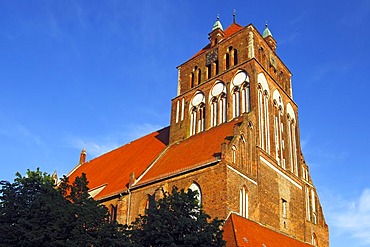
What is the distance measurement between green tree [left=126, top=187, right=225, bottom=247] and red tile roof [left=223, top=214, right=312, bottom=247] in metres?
2.29

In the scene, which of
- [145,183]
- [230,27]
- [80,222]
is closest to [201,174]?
[145,183]

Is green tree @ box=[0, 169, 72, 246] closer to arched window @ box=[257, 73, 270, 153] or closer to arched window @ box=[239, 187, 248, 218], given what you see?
arched window @ box=[239, 187, 248, 218]

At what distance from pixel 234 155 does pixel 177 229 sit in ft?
21.6

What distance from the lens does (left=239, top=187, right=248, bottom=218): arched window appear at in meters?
20.1

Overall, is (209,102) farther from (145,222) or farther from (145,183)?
(145,222)

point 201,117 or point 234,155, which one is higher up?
point 201,117

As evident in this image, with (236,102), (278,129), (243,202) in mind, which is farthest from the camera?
(278,129)

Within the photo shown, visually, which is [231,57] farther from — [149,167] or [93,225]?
[93,225]

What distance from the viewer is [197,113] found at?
27141mm

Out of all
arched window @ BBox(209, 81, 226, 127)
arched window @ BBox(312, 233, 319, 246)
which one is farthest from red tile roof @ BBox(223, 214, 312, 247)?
arched window @ BBox(209, 81, 226, 127)

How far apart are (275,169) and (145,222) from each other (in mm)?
9763

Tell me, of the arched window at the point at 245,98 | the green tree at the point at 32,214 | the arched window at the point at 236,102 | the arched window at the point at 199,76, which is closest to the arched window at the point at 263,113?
the arched window at the point at 245,98

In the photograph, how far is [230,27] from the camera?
3066 centimetres

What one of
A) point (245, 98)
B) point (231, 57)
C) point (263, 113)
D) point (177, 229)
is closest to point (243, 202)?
point (177, 229)
